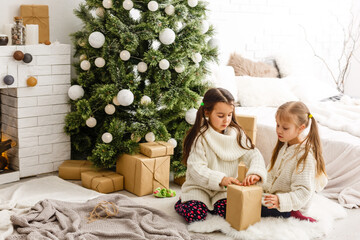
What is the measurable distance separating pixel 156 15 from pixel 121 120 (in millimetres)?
731

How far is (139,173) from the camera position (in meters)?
2.94

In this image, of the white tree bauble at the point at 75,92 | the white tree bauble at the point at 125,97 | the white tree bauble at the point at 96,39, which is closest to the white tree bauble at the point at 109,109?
the white tree bauble at the point at 125,97

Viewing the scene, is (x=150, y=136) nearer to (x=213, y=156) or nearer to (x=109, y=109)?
(x=109, y=109)

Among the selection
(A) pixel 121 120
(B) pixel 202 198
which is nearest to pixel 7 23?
(A) pixel 121 120

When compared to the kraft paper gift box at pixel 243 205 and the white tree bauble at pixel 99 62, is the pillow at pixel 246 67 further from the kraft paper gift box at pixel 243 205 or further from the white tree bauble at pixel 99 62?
the kraft paper gift box at pixel 243 205

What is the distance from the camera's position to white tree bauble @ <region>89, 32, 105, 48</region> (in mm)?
3010

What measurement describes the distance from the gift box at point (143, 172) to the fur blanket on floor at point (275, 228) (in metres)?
0.58

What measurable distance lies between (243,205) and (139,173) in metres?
0.86

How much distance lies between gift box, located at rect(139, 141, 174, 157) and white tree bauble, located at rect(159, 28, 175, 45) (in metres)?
0.66

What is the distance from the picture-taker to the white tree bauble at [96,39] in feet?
9.87

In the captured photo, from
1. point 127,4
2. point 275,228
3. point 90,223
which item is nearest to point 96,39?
point 127,4

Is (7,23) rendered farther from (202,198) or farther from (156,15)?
(202,198)

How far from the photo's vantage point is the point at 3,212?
98.0 inches

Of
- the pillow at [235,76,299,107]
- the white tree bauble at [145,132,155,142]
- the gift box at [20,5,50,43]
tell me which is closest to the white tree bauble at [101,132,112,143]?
the white tree bauble at [145,132,155,142]
